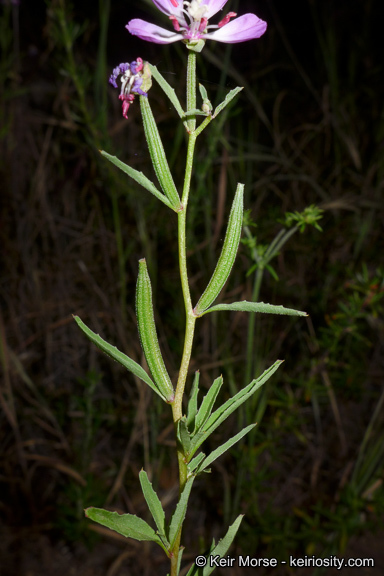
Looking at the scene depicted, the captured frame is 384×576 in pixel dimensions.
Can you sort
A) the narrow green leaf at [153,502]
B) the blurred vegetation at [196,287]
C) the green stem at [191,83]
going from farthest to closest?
the blurred vegetation at [196,287] < the narrow green leaf at [153,502] < the green stem at [191,83]

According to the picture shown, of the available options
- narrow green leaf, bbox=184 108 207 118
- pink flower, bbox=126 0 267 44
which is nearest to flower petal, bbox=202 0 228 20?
pink flower, bbox=126 0 267 44

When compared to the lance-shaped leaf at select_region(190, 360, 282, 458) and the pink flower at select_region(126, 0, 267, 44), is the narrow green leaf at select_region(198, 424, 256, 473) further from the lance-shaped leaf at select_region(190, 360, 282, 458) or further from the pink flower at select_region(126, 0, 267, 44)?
A: the pink flower at select_region(126, 0, 267, 44)

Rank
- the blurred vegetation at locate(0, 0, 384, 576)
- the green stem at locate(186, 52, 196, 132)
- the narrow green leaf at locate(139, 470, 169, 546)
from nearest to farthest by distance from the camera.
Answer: the green stem at locate(186, 52, 196, 132)
the narrow green leaf at locate(139, 470, 169, 546)
the blurred vegetation at locate(0, 0, 384, 576)

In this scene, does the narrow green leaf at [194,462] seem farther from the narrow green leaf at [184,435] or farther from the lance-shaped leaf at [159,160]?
the lance-shaped leaf at [159,160]

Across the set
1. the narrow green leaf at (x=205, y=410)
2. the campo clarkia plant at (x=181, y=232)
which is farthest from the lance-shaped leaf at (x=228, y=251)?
the narrow green leaf at (x=205, y=410)

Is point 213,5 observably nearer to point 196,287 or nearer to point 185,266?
point 185,266

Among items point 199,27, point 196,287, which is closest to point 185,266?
point 199,27
